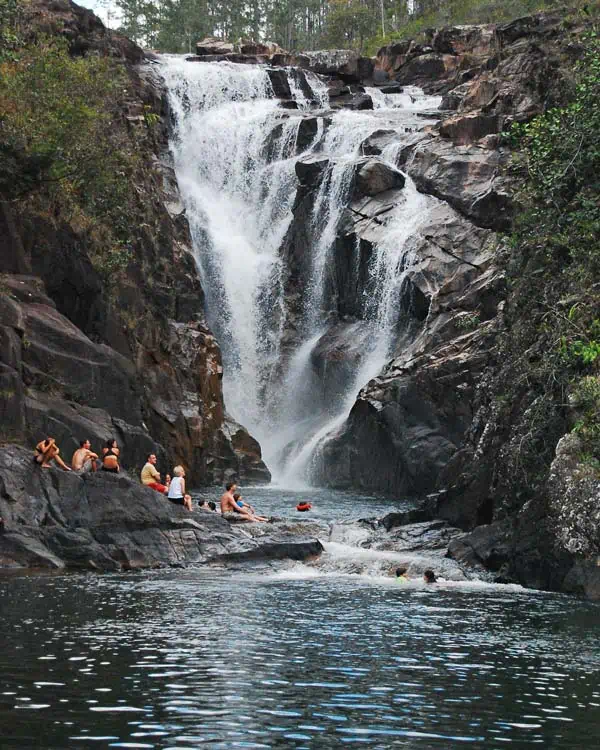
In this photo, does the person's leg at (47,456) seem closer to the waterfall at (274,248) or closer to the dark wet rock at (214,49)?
the waterfall at (274,248)

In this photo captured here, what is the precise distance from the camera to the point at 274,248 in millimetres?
50625

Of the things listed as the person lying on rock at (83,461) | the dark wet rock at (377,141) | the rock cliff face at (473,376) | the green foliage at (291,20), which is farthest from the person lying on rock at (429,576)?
the green foliage at (291,20)

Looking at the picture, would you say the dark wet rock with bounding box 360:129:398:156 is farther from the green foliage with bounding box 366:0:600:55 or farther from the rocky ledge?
the rocky ledge

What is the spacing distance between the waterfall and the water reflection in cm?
2317

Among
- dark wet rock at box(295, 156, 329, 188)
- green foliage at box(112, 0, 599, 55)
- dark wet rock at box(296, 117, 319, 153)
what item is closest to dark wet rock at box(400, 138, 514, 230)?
dark wet rock at box(295, 156, 329, 188)

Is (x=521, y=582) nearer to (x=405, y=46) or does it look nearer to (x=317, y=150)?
(x=317, y=150)

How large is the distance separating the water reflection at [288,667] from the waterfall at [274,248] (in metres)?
23.2

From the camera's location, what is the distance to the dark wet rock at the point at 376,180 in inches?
1901

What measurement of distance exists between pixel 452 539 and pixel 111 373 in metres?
12.1

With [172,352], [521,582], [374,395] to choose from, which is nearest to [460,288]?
[374,395]

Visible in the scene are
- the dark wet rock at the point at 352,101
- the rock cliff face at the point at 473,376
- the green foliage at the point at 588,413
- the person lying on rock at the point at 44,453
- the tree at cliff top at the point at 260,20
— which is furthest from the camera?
the tree at cliff top at the point at 260,20

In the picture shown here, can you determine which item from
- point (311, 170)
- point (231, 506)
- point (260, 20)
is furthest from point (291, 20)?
point (231, 506)

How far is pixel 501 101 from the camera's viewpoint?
5006cm

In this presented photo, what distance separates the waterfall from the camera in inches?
1764
